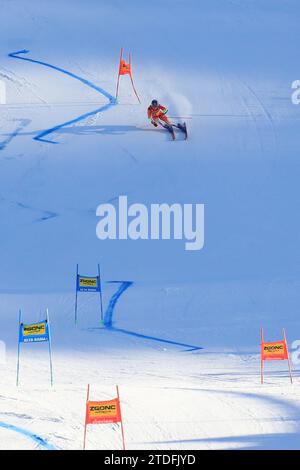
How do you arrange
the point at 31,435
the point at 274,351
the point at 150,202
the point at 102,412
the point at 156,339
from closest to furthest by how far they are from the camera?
the point at 102,412, the point at 31,435, the point at 274,351, the point at 156,339, the point at 150,202

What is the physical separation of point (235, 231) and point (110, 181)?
1813mm

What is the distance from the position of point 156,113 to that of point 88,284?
4.47 metres

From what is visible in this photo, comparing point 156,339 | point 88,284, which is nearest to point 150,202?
point 88,284

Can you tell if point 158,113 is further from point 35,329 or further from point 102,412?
point 102,412

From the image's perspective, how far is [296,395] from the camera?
360 inches

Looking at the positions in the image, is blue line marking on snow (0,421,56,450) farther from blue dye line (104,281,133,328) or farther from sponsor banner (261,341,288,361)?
blue dye line (104,281,133,328)

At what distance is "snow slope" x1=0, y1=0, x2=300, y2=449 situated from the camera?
353 inches

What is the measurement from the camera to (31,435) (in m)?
8.30

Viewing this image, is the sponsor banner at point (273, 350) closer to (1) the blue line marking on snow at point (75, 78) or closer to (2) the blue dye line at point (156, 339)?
(2) the blue dye line at point (156, 339)

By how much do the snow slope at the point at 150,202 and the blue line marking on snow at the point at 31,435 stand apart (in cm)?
2

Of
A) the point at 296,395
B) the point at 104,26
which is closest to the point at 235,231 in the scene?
the point at 296,395

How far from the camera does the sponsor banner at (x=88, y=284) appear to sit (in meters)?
10.9

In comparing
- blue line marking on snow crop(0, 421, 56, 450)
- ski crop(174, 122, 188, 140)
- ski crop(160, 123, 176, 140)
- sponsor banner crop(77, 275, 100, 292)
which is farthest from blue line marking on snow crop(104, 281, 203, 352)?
ski crop(174, 122, 188, 140)

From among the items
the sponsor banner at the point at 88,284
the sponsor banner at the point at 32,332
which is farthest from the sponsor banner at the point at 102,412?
the sponsor banner at the point at 88,284
